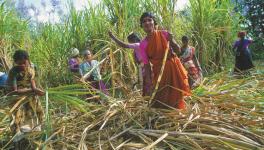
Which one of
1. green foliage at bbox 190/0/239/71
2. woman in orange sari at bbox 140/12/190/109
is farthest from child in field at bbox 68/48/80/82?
woman in orange sari at bbox 140/12/190/109

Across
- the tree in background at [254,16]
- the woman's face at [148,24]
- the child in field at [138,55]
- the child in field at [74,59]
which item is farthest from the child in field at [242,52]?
the tree in background at [254,16]

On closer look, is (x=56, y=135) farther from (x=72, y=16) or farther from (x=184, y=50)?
(x=72, y=16)

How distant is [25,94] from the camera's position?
3.77 m

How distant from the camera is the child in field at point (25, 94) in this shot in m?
3.74

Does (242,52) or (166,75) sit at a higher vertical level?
(242,52)

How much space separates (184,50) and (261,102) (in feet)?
7.37

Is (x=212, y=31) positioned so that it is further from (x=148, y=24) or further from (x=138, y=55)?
(x=148, y=24)

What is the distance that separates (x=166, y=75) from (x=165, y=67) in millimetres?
67

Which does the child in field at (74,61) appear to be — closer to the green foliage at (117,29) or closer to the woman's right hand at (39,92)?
the green foliage at (117,29)

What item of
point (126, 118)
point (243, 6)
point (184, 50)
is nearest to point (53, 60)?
point (184, 50)

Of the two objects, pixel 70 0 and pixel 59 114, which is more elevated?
pixel 70 0

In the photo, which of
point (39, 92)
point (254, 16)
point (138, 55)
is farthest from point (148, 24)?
point (254, 16)

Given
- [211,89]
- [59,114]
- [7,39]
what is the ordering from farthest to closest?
[7,39] < [211,89] < [59,114]

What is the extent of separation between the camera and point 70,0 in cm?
764
